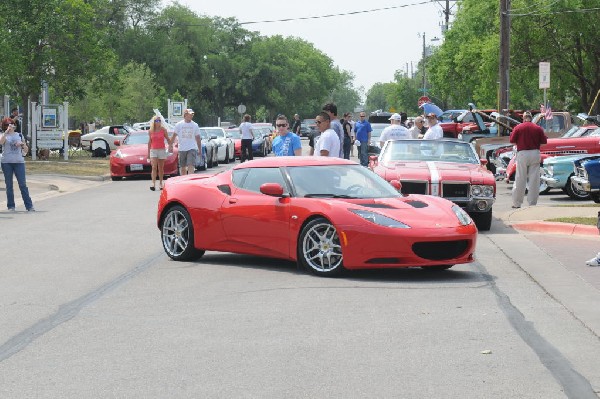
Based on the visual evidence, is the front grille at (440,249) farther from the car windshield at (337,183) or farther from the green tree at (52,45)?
the green tree at (52,45)

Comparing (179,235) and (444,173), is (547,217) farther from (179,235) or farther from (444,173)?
→ (179,235)

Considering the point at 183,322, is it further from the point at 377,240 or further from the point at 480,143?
the point at 480,143

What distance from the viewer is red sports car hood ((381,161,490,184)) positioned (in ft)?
57.8

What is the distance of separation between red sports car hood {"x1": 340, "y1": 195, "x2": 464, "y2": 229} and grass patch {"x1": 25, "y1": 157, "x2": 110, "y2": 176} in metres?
23.8

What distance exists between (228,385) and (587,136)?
2308cm

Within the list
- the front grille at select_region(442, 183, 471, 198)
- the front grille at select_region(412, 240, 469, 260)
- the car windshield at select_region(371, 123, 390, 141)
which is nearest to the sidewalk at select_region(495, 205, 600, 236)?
the front grille at select_region(442, 183, 471, 198)

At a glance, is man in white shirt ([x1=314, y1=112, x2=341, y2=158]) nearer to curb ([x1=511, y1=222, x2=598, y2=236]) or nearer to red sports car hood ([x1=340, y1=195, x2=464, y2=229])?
curb ([x1=511, y1=222, x2=598, y2=236])

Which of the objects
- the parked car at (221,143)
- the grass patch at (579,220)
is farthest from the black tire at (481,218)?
the parked car at (221,143)

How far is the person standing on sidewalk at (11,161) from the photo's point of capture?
72.1 feet

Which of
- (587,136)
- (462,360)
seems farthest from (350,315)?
(587,136)

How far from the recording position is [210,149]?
39719 mm

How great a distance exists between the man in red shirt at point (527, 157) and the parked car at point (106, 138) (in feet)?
103

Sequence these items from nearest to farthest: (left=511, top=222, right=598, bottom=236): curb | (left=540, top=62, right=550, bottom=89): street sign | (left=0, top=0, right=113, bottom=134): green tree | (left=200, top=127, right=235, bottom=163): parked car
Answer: (left=511, top=222, right=598, bottom=236): curb
(left=540, top=62, right=550, bottom=89): street sign
(left=200, top=127, right=235, bottom=163): parked car
(left=0, top=0, right=113, bottom=134): green tree

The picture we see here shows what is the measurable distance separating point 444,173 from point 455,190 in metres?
0.35
